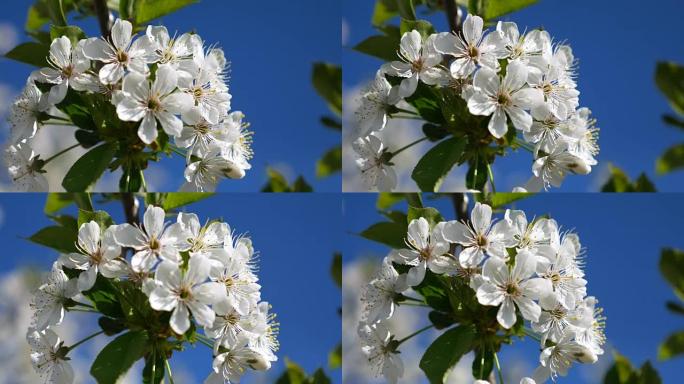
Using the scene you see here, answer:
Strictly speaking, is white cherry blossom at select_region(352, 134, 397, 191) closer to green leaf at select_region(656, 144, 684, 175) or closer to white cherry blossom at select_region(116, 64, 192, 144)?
white cherry blossom at select_region(116, 64, 192, 144)

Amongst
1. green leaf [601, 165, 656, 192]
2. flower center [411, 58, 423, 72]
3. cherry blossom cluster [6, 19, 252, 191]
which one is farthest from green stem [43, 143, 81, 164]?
green leaf [601, 165, 656, 192]

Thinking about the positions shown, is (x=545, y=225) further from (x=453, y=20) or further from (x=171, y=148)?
(x=171, y=148)

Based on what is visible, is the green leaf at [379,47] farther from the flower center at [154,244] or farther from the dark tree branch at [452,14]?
the flower center at [154,244]

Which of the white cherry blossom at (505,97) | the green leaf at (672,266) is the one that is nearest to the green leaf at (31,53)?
the white cherry blossom at (505,97)

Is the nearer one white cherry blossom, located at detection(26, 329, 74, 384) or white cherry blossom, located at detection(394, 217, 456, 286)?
white cherry blossom, located at detection(394, 217, 456, 286)

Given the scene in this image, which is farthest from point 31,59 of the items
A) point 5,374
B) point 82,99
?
point 5,374

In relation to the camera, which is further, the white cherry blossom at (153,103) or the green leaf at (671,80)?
the green leaf at (671,80)
